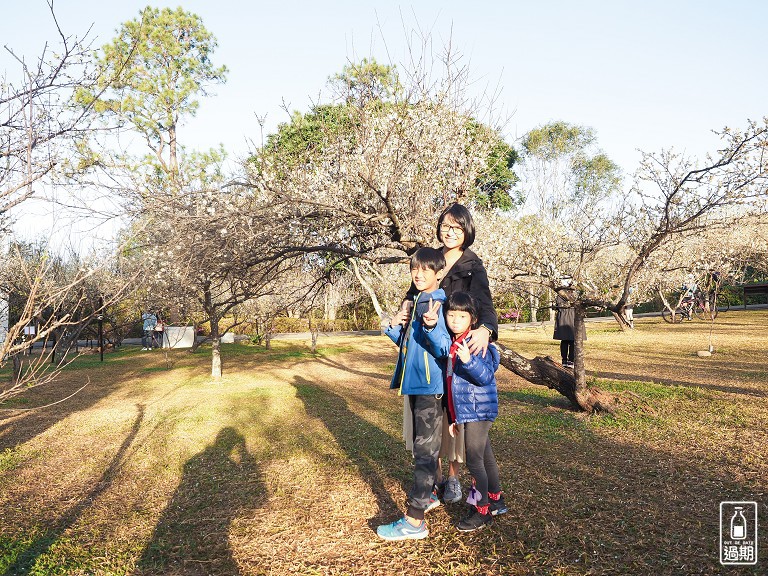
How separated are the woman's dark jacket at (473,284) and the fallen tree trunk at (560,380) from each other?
3597mm

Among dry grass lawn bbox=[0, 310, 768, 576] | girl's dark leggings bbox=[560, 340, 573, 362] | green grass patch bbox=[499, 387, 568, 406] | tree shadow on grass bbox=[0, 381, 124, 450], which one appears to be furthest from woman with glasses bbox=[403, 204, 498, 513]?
girl's dark leggings bbox=[560, 340, 573, 362]

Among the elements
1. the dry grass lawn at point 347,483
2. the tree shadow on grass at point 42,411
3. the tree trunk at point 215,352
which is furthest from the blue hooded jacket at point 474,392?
the tree trunk at point 215,352

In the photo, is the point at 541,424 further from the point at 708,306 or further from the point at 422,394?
the point at 708,306

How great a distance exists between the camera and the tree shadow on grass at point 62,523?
3.36m

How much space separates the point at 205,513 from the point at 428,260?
8.93 feet

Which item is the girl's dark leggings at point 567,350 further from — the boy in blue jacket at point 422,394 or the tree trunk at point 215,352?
the boy in blue jacket at point 422,394

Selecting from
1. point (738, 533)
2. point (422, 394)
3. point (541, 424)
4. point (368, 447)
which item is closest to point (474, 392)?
point (422, 394)

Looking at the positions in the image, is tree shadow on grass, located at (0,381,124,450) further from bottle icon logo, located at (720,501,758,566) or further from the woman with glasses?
bottle icon logo, located at (720,501,758,566)

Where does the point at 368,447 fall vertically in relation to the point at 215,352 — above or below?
below

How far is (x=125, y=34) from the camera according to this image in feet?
85.7

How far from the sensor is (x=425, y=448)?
3.44 metres

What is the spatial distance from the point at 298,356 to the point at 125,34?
20.5m

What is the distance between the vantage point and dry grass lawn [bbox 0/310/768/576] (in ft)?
10.6

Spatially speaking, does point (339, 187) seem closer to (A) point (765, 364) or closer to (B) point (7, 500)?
(B) point (7, 500)
